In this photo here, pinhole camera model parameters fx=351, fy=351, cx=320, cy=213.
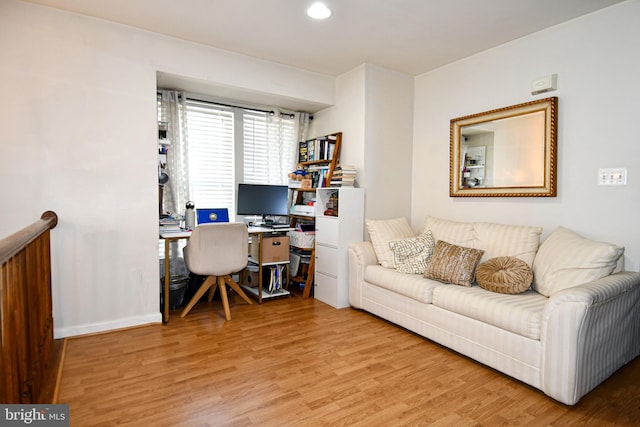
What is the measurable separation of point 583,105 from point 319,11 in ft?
6.96

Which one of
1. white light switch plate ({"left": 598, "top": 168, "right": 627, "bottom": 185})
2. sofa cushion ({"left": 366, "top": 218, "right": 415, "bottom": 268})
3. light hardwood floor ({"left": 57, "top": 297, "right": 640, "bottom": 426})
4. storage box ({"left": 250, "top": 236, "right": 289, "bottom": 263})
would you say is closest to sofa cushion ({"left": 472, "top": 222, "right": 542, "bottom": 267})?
white light switch plate ({"left": 598, "top": 168, "right": 627, "bottom": 185})

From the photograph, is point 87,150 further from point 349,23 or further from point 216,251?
point 349,23

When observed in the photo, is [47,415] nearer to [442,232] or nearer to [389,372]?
[389,372]

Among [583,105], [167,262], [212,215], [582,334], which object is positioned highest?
[583,105]

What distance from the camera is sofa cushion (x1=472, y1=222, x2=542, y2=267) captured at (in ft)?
8.96

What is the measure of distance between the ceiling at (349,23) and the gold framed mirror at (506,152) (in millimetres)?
650

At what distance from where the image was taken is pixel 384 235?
11.1ft

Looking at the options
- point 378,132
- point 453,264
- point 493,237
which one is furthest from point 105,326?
point 493,237

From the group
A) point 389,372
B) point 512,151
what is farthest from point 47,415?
point 512,151

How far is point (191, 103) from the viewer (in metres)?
3.89

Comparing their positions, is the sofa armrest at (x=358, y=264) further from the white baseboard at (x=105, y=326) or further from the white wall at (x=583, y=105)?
the white baseboard at (x=105, y=326)

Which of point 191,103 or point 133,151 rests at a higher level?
point 191,103

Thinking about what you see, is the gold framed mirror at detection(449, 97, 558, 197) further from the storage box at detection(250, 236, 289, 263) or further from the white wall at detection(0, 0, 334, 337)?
the white wall at detection(0, 0, 334, 337)

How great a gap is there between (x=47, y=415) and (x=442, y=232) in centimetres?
304
